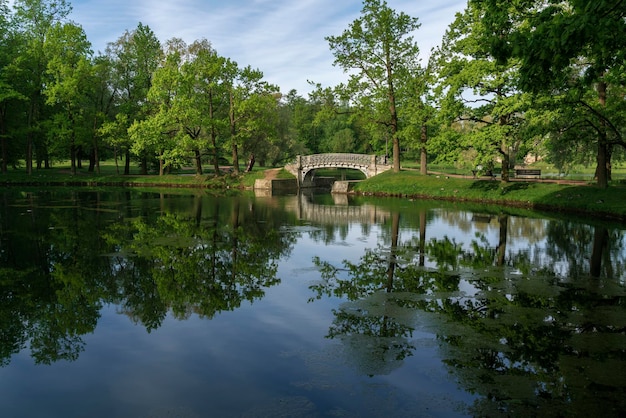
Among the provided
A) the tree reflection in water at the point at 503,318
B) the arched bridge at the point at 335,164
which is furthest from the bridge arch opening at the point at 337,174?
the tree reflection in water at the point at 503,318

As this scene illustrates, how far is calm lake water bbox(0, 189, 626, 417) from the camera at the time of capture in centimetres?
694

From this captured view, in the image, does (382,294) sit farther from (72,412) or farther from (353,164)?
(353,164)

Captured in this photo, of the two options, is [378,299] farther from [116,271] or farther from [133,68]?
[133,68]

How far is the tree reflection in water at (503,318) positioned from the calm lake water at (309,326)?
0.13 feet

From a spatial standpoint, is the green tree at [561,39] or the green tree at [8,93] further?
the green tree at [8,93]

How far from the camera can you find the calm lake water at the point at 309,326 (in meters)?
6.94

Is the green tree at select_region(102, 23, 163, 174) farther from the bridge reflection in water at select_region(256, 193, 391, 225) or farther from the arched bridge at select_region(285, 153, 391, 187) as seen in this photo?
the bridge reflection in water at select_region(256, 193, 391, 225)

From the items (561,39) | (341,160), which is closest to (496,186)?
(341,160)

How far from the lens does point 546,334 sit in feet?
30.5

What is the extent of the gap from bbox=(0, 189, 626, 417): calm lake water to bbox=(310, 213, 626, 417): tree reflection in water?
0.04m

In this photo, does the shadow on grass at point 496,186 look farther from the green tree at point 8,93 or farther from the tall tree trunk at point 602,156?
the green tree at point 8,93

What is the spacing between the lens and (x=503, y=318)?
10.3 metres

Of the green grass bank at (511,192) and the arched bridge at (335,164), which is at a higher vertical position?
the arched bridge at (335,164)

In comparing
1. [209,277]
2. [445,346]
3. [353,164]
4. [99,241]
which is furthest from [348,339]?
[353,164]
